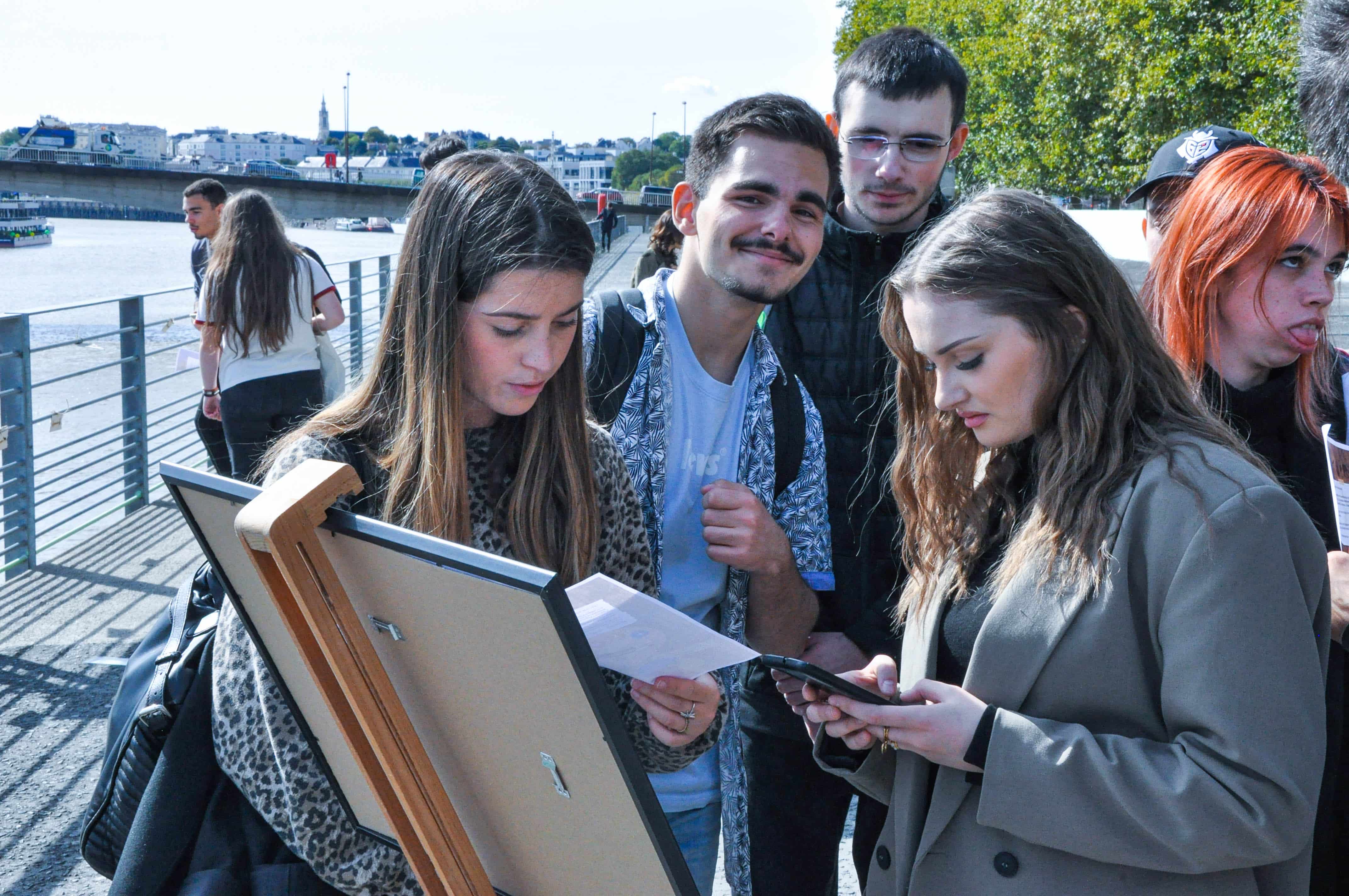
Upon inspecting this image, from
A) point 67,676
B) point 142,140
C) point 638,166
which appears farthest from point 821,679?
point 142,140

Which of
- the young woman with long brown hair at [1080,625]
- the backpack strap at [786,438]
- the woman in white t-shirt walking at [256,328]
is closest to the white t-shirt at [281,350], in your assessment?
the woman in white t-shirt walking at [256,328]

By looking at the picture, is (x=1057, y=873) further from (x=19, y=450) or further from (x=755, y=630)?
(x=19, y=450)

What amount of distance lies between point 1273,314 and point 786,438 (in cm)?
101

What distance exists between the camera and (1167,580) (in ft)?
5.14

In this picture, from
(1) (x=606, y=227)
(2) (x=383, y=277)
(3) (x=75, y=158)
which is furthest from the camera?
(3) (x=75, y=158)

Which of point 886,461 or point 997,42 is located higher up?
point 997,42

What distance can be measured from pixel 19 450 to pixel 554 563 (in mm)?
5643

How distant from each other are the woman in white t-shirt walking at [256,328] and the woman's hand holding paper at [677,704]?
4676mm

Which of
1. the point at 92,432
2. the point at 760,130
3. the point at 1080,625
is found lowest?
the point at 92,432

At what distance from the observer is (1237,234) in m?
2.29

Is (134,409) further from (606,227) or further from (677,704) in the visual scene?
(606,227)

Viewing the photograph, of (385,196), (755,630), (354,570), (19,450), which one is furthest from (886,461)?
(385,196)

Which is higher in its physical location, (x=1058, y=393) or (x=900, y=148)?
(x=900, y=148)

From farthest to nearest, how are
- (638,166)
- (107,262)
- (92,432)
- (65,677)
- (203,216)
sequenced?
1. (638,166)
2. (107,262)
3. (92,432)
4. (203,216)
5. (65,677)
